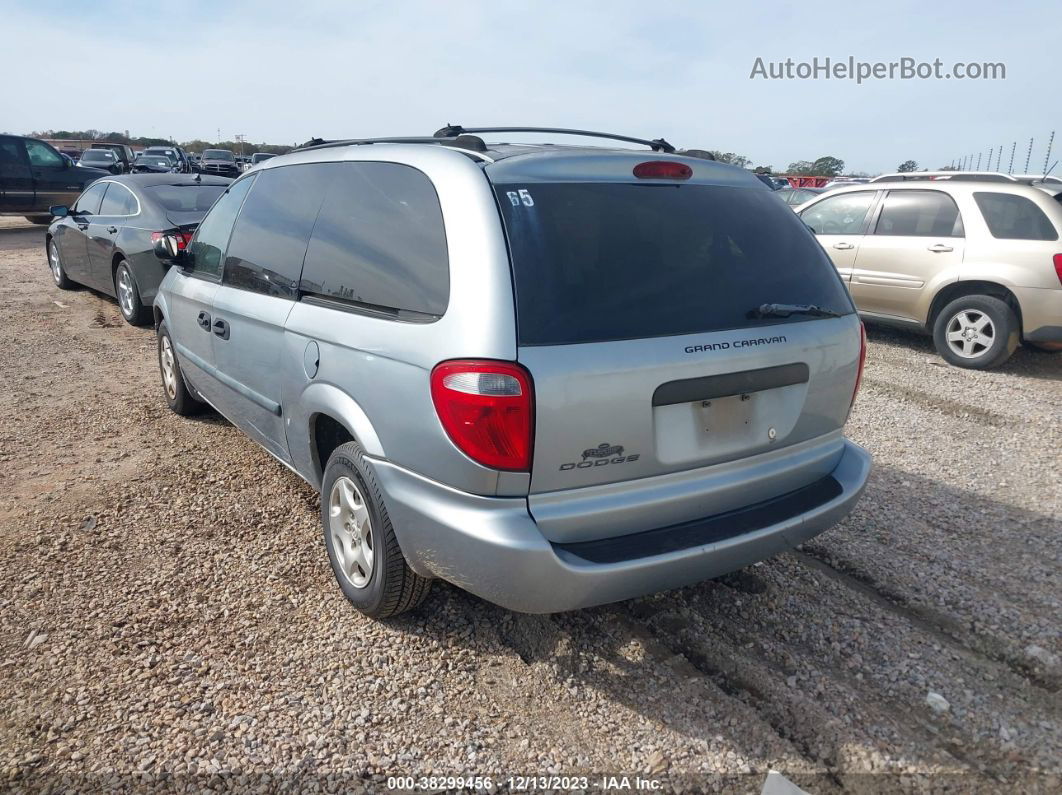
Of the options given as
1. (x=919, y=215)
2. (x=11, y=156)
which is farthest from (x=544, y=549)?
(x=11, y=156)

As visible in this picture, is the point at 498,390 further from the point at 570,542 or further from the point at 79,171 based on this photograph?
the point at 79,171

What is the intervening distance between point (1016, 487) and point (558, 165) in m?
Answer: 3.69

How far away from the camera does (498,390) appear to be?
2.23 m

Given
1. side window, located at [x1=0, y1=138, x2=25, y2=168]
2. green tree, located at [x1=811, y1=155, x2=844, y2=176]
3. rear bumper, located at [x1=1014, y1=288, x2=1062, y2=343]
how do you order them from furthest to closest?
green tree, located at [x1=811, y1=155, x2=844, y2=176] < side window, located at [x1=0, y1=138, x2=25, y2=168] < rear bumper, located at [x1=1014, y1=288, x2=1062, y2=343]

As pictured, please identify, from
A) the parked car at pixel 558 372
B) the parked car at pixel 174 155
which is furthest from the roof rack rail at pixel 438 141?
the parked car at pixel 174 155

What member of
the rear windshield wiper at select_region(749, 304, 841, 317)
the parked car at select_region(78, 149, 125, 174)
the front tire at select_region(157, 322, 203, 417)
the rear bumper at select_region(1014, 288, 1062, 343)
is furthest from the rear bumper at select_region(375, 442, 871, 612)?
the parked car at select_region(78, 149, 125, 174)

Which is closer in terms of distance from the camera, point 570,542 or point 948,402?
point 570,542

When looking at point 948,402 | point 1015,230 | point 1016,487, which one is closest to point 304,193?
point 1016,487

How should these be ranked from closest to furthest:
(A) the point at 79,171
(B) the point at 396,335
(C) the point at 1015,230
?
(B) the point at 396,335 → (C) the point at 1015,230 → (A) the point at 79,171

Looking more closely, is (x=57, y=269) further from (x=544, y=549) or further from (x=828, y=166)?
(x=828, y=166)

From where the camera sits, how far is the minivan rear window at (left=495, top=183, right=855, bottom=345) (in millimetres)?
2354

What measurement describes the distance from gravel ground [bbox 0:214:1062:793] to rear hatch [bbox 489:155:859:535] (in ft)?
2.36

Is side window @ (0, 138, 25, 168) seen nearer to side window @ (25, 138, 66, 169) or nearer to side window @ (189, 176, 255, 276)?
side window @ (25, 138, 66, 169)

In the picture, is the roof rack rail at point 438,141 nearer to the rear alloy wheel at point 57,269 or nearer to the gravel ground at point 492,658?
the gravel ground at point 492,658
